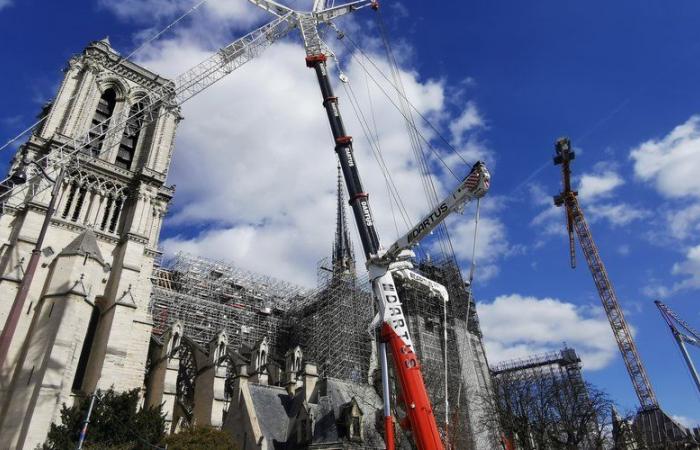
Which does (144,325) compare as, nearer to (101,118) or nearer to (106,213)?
(106,213)

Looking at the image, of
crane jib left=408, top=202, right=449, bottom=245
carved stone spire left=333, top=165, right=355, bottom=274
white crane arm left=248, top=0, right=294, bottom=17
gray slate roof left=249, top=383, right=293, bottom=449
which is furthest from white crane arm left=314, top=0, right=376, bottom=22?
carved stone spire left=333, top=165, right=355, bottom=274

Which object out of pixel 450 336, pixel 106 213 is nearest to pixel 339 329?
pixel 450 336

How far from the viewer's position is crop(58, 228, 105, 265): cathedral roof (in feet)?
101

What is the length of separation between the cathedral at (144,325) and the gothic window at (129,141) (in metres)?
0.17

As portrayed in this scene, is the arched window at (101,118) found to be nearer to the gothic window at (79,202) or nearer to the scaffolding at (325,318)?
the gothic window at (79,202)

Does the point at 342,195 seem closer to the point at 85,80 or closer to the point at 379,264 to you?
the point at 85,80

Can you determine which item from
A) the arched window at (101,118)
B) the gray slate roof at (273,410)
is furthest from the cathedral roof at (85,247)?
the gray slate roof at (273,410)

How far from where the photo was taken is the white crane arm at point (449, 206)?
1752 cm

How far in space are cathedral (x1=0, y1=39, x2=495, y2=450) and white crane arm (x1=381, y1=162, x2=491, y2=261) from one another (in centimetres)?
352

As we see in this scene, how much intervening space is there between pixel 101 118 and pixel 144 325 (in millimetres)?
19572

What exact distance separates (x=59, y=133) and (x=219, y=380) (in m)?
21.3

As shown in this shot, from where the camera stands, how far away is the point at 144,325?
1287 inches

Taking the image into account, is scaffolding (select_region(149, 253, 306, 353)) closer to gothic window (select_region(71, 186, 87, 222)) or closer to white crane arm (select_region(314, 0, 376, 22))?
gothic window (select_region(71, 186, 87, 222))

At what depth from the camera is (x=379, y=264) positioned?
65.0 feet
